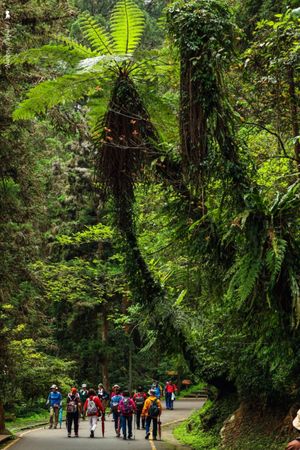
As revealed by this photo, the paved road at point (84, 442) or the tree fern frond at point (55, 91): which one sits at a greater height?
the tree fern frond at point (55, 91)

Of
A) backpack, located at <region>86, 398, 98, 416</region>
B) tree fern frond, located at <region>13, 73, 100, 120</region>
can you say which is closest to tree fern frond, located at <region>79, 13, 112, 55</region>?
tree fern frond, located at <region>13, 73, 100, 120</region>

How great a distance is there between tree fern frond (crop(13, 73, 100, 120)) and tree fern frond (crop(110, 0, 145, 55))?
559 mm

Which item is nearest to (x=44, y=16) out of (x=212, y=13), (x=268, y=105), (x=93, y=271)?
(x=268, y=105)

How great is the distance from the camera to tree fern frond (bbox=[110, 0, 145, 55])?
7562mm

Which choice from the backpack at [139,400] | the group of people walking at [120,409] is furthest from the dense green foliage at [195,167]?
the backpack at [139,400]

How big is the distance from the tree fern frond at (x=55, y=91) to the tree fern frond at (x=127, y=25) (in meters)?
0.56

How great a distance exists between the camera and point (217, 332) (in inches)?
623

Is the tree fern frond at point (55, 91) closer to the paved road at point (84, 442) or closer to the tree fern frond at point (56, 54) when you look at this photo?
the tree fern frond at point (56, 54)

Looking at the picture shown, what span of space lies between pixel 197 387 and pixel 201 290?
123 ft

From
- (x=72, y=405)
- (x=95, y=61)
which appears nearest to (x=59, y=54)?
(x=95, y=61)

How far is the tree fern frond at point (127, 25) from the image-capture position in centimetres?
756

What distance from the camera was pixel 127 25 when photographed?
24.8ft

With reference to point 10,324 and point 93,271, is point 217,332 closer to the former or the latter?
point 10,324

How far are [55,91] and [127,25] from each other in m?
1.19
